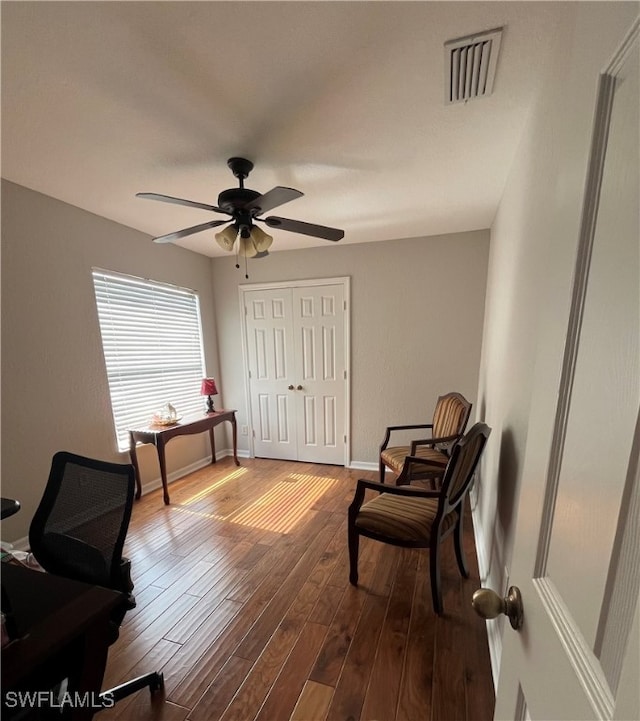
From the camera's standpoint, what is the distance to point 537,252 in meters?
1.28

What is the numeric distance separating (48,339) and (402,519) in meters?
2.69

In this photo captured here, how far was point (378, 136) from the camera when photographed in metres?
1.65

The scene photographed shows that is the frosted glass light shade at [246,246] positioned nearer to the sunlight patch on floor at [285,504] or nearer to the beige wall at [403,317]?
the beige wall at [403,317]

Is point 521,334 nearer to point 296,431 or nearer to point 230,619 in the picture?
point 230,619

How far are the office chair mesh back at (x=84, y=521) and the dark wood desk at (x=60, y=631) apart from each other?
0.22m

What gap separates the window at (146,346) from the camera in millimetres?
2797

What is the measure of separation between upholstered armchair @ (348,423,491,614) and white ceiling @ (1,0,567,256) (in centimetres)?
156

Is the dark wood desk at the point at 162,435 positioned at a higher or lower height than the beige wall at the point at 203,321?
lower

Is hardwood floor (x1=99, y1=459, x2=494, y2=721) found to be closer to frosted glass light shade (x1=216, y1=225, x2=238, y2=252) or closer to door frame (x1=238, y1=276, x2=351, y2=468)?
door frame (x1=238, y1=276, x2=351, y2=468)

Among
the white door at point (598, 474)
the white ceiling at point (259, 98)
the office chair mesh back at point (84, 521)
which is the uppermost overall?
the white ceiling at point (259, 98)

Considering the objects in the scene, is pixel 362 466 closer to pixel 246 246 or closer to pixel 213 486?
pixel 213 486

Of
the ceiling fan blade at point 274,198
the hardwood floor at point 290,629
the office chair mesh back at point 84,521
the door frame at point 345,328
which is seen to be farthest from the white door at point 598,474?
the door frame at point 345,328

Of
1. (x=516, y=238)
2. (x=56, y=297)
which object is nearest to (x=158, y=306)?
(x=56, y=297)

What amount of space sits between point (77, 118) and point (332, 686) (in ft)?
9.10
